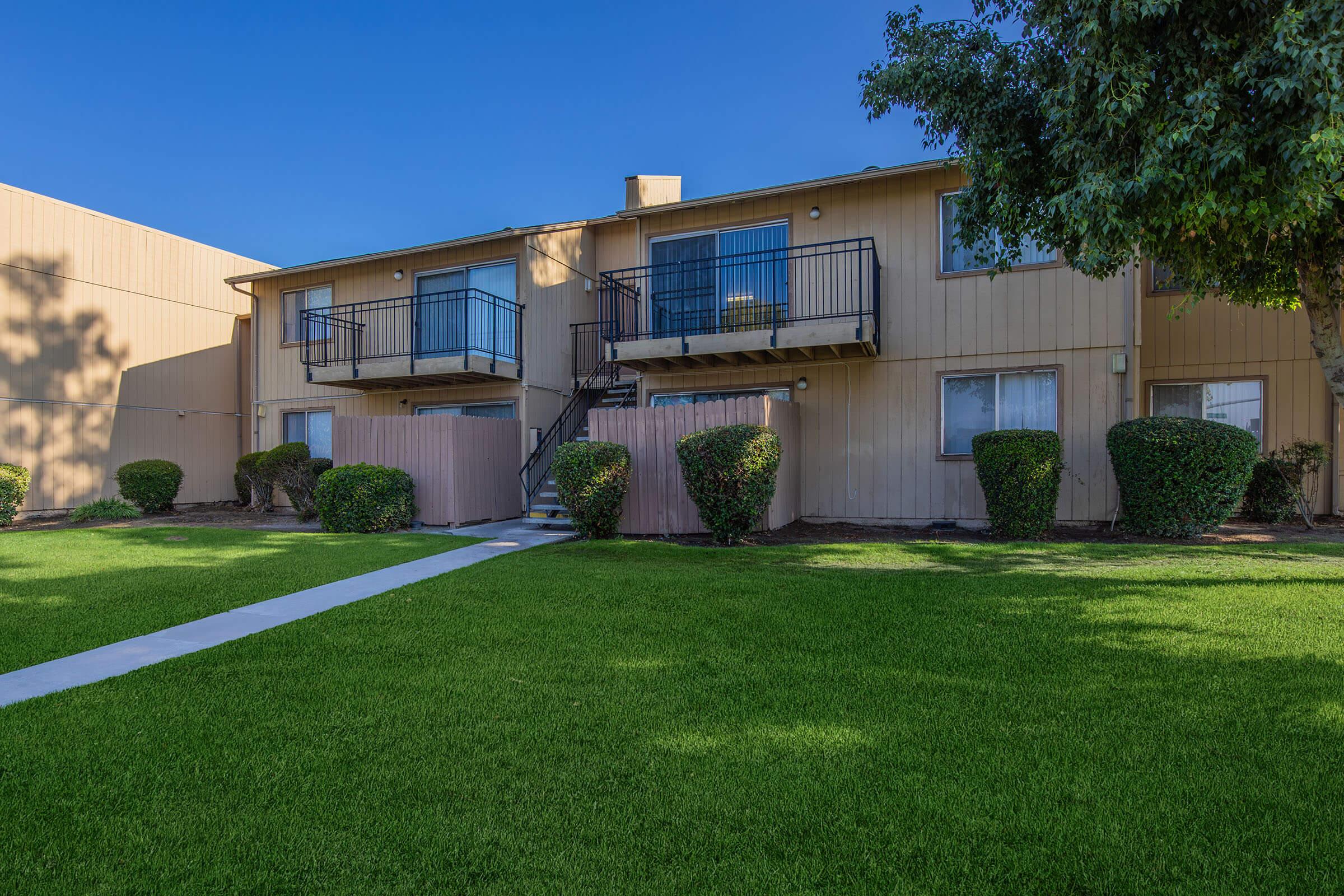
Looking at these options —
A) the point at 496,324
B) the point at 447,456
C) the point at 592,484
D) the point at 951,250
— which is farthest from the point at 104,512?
the point at 951,250

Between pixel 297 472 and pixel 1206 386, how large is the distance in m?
15.9

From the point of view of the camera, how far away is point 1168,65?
5594 mm

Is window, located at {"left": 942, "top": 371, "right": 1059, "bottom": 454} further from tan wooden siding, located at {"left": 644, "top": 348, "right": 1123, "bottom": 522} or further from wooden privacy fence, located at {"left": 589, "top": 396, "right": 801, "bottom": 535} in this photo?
wooden privacy fence, located at {"left": 589, "top": 396, "right": 801, "bottom": 535}

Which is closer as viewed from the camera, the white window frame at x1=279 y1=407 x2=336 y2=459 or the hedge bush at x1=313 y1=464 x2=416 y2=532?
the hedge bush at x1=313 y1=464 x2=416 y2=532

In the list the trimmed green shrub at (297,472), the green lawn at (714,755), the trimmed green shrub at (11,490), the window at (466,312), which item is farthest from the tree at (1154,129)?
the trimmed green shrub at (11,490)

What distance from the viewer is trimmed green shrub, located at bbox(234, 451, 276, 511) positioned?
47.4 feet

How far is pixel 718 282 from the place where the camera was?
12.5 m

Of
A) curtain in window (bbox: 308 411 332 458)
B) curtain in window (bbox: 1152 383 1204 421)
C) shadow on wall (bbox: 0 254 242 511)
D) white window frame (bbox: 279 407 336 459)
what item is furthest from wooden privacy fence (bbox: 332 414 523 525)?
curtain in window (bbox: 1152 383 1204 421)

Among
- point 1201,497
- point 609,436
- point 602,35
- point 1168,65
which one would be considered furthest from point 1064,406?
point 602,35

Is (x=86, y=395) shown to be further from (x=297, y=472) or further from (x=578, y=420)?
(x=578, y=420)

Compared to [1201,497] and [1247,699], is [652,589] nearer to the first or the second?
[1247,699]

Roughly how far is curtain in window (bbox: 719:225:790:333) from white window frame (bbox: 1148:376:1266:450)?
570 centimetres

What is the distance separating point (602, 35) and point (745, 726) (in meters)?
20.1

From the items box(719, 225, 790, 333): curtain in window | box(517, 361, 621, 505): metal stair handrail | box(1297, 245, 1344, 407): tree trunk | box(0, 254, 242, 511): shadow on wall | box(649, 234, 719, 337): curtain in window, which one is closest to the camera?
box(1297, 245, 1344, 407): tree trunk
